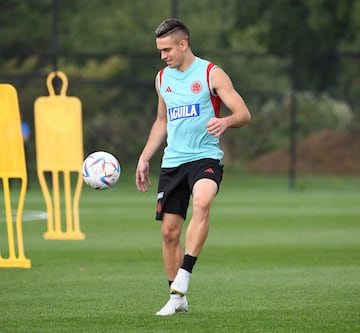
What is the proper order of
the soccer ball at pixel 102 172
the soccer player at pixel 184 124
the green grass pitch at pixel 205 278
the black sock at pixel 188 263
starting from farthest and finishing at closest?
1. the soccer ball at pixel 102 172
2. the soccer player at pixel 184 124
3. the black sock at pixel 188 263
4. the green grass pitch at pixel 205 278

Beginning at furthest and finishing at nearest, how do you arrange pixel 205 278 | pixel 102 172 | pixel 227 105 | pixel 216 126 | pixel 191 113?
pixel 205 278 → pixel 102 172 → pixel 191 113 → pixel 227 105 → pixel 216 126

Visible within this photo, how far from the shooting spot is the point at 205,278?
1167 centimetres

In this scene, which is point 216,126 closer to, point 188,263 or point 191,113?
point 191,113

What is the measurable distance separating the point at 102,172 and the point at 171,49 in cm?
139

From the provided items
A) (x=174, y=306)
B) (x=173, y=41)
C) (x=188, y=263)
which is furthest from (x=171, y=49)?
(x=174, y=306)

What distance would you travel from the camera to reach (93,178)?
10.0m

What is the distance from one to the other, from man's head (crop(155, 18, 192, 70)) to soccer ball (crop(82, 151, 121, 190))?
4.10 ft

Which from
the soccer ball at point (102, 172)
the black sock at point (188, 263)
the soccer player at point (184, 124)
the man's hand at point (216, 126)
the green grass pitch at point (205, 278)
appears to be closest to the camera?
the green grass pitch at point (205, 278)

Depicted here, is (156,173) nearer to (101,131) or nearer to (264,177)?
(101,131)

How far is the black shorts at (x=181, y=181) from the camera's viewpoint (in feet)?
29.9

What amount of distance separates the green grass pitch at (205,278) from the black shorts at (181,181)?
78cm

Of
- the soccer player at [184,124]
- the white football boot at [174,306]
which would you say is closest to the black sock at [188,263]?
the soccer player at [184,124]

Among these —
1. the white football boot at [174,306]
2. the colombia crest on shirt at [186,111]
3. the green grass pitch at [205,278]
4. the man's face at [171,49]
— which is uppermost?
the man's face at [171,49]

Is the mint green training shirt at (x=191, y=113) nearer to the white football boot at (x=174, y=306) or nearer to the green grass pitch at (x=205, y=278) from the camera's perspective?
the white football boot at (x=174, y=306)
